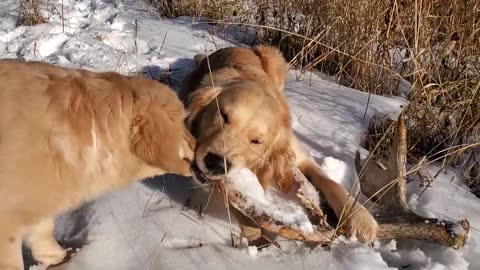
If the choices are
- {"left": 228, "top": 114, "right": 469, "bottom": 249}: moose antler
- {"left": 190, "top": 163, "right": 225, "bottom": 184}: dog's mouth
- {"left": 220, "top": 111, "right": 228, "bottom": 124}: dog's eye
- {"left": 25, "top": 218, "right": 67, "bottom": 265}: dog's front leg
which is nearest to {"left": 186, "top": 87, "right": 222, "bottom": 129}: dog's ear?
{"left": 220, "top": 111, "right": 228, "bottom": 124}: dog's eye

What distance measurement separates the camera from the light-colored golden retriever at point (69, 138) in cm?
178

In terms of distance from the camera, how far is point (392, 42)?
3.77m

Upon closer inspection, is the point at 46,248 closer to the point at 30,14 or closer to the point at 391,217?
the point at 391,217

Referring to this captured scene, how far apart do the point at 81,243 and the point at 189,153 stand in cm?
63

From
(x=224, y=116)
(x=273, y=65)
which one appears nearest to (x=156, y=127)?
(x=224, y=116)

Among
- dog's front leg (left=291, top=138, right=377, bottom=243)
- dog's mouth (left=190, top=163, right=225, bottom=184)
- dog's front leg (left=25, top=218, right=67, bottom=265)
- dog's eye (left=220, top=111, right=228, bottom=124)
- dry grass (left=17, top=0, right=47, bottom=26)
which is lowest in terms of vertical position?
dog's front leg (left=25, top=218, right=67, bottom=265)

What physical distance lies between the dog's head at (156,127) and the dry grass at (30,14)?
3281 mm

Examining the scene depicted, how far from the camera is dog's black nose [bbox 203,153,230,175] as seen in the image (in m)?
2.39

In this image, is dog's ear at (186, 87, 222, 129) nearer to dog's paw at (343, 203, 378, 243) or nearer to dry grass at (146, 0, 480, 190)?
dry grass at (146, 0, 480, 190)

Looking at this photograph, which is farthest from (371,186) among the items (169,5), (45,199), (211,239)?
(169,5)

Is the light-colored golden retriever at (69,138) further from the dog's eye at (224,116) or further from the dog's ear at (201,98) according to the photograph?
the dog's ear at (201,98)

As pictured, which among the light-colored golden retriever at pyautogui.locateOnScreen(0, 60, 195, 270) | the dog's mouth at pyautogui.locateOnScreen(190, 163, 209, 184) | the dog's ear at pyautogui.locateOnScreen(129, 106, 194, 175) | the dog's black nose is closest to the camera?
the light-colored golden retriever at pyautogui.locateOnScreen(0, 60, 195, 270)

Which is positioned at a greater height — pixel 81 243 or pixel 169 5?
pixel 169 5

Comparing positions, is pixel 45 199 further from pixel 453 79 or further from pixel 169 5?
pixel 169 5
